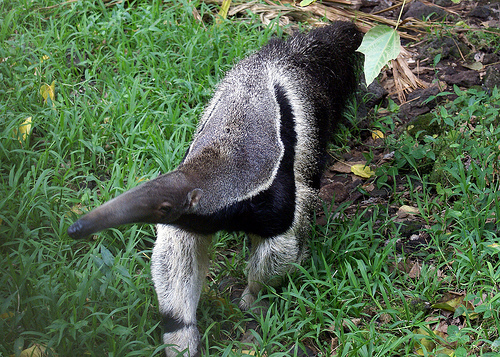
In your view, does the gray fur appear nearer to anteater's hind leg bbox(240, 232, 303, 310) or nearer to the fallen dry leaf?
anteater's hind leg bbox(240, 232, 303, 310)

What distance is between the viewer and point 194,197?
2.98 meters

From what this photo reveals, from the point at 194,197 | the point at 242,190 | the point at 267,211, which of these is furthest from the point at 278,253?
the point at 194,197

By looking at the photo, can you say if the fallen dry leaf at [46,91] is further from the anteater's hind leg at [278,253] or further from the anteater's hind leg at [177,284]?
the anteater's hind leg at [278,253]

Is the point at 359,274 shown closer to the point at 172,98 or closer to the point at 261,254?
the point at 261,254

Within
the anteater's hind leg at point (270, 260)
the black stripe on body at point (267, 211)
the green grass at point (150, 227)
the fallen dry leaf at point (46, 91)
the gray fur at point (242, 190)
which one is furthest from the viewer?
the fallen dry leaf at point (46, 91)

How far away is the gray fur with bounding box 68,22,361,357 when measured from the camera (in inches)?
114

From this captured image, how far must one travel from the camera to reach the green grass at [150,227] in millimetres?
3484

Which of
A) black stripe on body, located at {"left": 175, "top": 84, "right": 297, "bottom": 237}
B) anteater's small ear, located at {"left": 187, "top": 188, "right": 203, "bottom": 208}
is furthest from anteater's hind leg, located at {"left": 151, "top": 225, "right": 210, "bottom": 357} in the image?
anteater's small ear, located at {"left": 187, "top": 188, "right": 203, "bottom": 208}

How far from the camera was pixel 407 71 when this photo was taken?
231 inches

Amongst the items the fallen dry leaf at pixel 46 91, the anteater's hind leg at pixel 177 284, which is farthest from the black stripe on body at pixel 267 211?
the fallen dry leaf at pixel 46 91

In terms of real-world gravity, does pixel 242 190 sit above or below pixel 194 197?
below

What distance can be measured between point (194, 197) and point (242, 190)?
399mm

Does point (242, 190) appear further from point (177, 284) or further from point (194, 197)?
point (177, 284)

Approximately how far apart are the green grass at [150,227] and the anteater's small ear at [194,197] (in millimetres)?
1036
